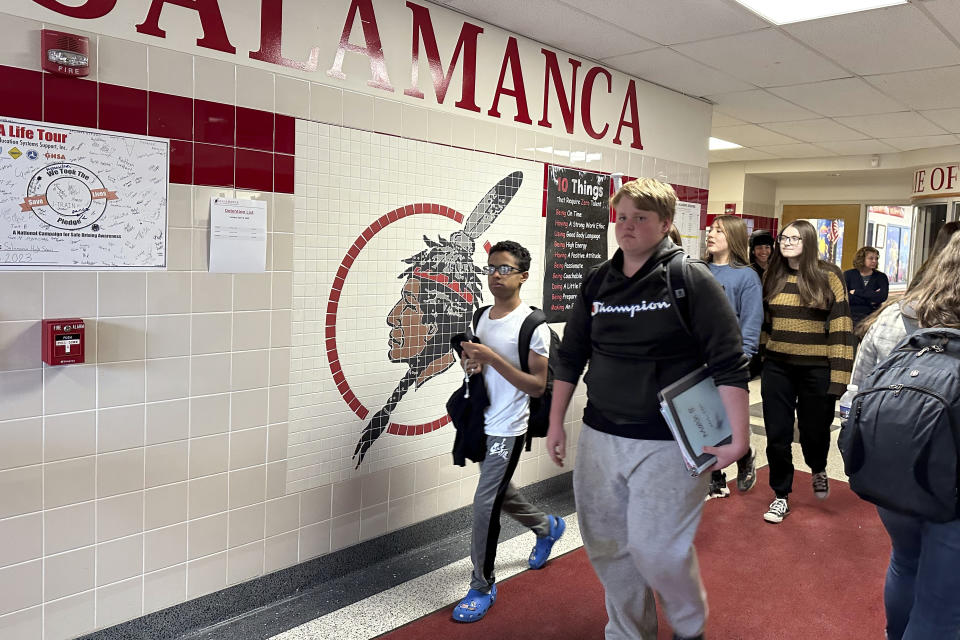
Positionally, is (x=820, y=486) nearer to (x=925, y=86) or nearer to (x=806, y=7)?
(x=806, y=7)

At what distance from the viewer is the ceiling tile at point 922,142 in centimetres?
676

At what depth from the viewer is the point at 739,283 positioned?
3.85m

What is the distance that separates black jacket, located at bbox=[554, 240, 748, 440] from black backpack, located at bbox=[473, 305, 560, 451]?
524 millimetres

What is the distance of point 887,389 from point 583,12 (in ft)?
7.89

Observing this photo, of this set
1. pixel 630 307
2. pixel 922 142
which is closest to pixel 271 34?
pixel 630 307

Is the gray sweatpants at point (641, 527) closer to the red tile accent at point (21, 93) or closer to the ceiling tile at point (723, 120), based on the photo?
the red tile accent at point (21, 93)

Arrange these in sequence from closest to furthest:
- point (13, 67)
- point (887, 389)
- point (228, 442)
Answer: point (887, 389) < point (13, 67) < point (228, 442)

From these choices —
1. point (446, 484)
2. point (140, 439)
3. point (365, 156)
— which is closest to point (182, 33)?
point (365, 156)

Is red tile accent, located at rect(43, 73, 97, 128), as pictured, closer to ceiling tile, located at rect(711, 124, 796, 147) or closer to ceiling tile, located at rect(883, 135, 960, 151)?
ceiling tile, located at rect(711, 124, 796, 147)

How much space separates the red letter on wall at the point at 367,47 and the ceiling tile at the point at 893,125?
4557 millimetres

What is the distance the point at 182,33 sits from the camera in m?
2.41

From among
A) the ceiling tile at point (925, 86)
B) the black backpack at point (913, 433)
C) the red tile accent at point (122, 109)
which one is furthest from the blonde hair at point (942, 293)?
the ceiling tile at point (925, 86)

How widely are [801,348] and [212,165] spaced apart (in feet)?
10.3

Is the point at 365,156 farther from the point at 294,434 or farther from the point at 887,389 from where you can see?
the point at 887,389
